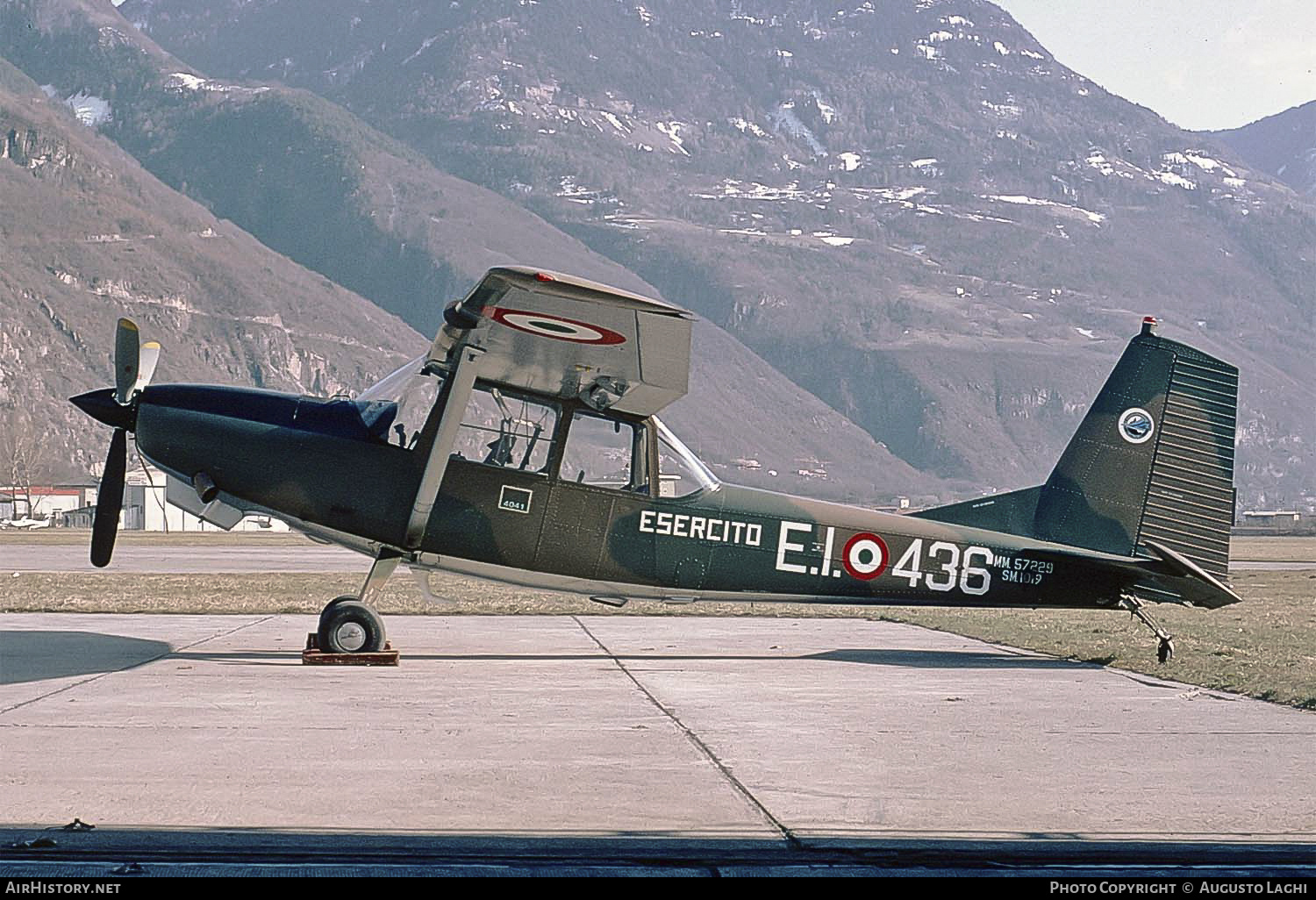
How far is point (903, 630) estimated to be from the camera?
1775 cm

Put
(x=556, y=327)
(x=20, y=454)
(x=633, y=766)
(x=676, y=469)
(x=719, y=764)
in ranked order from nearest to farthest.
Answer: (x=633, y=766) < (x=719, y=764) < (x=556, y=327) < (x=676, y=469) < (x=20, y=454)

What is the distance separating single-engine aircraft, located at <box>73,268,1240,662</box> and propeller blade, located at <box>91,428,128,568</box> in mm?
27

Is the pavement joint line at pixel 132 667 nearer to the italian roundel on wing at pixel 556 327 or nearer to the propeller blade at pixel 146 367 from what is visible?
the propeller blade at pixel 146 367

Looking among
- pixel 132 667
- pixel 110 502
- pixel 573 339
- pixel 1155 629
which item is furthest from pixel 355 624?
pixel 1155 629

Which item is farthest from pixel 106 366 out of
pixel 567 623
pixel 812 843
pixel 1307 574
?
pixel 812 843

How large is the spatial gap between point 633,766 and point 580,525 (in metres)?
5.15

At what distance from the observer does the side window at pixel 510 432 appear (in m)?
12.5

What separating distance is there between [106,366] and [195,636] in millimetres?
185675

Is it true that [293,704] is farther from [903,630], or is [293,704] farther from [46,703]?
[903,630]

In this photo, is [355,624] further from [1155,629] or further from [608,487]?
[1155,629]

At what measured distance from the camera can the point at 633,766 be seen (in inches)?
303

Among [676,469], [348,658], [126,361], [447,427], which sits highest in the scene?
[126,361]

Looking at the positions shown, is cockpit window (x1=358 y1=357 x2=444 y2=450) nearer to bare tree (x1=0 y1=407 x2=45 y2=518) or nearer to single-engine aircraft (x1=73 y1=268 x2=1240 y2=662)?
single-engine aircraft (x1=73 y1=268 x2=1240 y2=662)

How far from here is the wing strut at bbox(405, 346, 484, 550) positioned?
1187cm
